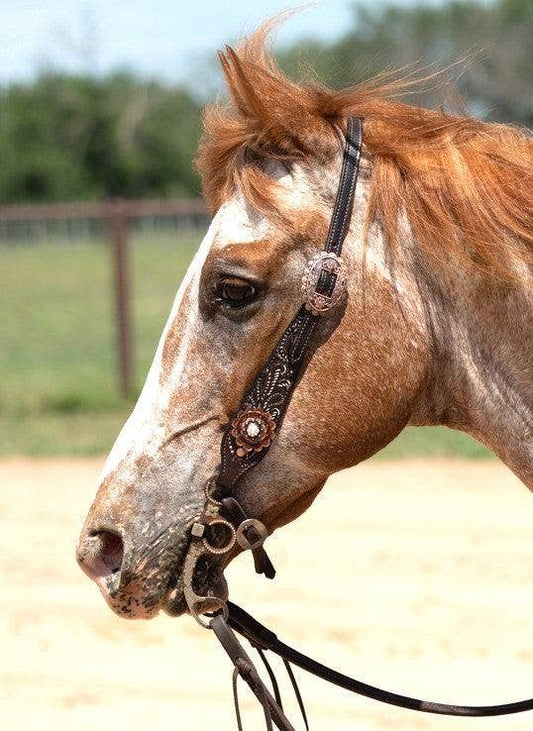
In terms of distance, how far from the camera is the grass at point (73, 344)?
10453 mm

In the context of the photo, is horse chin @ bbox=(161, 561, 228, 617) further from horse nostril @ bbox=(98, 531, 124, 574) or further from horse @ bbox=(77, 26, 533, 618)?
horse nostril @ bbox=(98, 531, 124, 574)

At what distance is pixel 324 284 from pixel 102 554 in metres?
0.73

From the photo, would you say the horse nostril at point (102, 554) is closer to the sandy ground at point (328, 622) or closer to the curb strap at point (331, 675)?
the curb strap at point (331, 675)

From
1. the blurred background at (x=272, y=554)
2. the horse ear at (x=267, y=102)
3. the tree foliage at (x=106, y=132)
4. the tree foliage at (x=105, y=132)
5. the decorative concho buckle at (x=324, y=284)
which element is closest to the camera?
the decorative concho buckle at (x=324, y=284)

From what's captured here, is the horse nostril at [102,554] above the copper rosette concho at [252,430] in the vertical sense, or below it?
below

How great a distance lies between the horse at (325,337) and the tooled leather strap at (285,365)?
0.9 inches

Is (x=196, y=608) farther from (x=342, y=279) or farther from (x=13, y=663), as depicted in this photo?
(x=13, y=663)

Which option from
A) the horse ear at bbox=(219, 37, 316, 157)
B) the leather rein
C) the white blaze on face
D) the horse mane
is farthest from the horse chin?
the horse ear at bbox=(219, 37, 316, 157)

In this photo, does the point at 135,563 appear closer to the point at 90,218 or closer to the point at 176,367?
the point at 176,367

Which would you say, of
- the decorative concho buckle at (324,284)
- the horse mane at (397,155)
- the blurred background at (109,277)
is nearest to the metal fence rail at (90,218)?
the blurred background at (109,277)

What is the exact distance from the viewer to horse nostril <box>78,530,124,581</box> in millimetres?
2295

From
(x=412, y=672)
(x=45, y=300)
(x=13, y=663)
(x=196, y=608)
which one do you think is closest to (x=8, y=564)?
(x=13, y=663)

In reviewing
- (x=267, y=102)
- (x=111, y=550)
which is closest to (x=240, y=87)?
(x=267, y=102)

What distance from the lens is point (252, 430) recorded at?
229 centimetres
